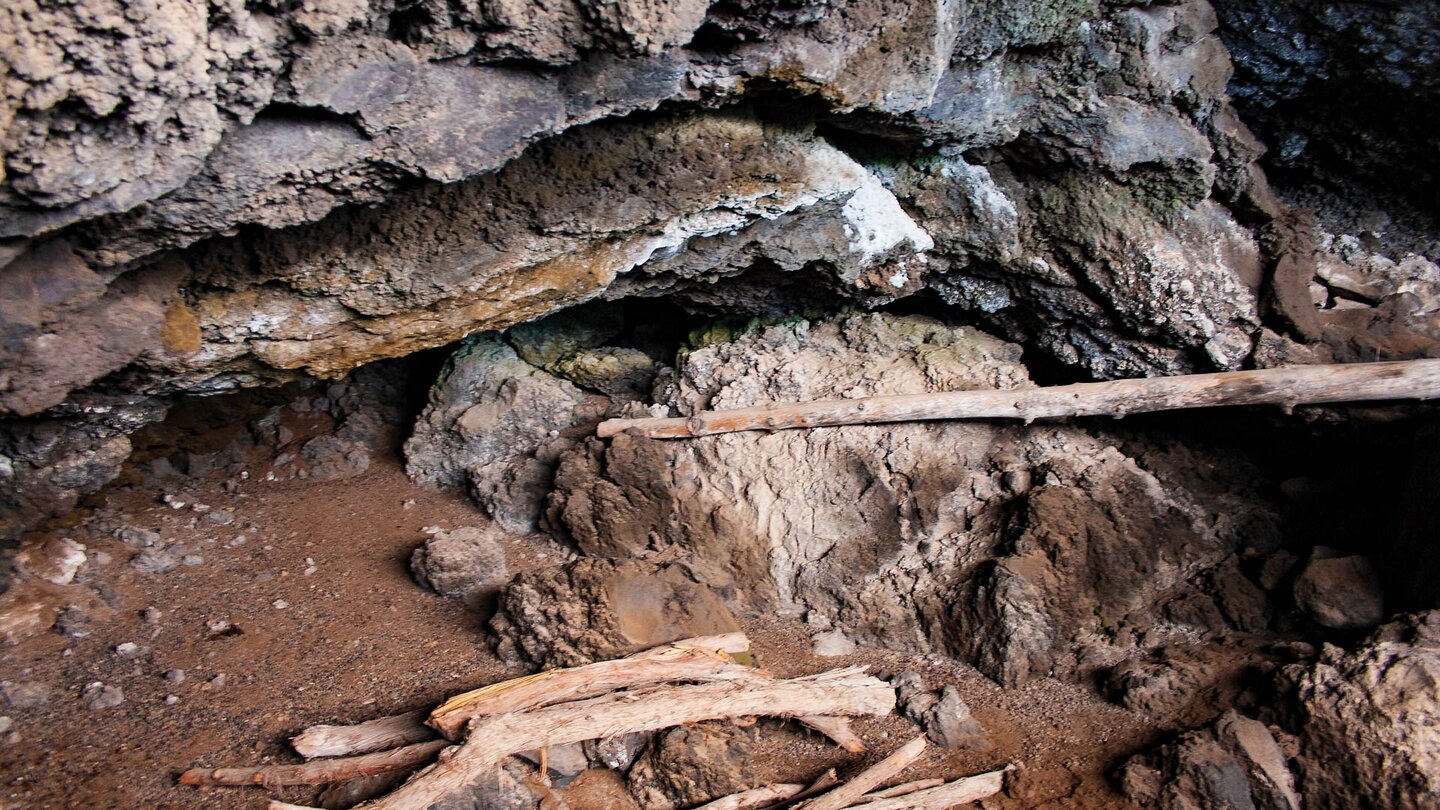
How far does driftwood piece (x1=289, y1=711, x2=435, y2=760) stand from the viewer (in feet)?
13.5

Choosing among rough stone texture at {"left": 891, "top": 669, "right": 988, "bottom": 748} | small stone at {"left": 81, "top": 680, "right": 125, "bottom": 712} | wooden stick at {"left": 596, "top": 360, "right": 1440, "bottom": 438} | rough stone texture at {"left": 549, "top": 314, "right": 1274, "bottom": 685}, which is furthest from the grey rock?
small stone at {"left": 81, "top": 680, "right": 125, "bottom": 712}

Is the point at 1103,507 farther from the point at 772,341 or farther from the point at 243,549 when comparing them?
the point at 243,549

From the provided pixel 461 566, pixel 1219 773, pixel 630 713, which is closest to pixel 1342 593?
pixel 1219 773

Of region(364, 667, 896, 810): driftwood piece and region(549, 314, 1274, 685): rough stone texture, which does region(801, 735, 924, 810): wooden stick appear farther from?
region(549, 314, 1274, 685): rough stone texture

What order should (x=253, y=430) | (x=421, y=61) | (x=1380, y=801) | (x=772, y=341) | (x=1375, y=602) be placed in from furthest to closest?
(x=253, y=430), (x=772, y=341), (x=1375, y=602), (x=1380, y=801), (x=421, y=61)

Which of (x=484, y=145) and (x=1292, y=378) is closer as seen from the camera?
(x=484, y=145)

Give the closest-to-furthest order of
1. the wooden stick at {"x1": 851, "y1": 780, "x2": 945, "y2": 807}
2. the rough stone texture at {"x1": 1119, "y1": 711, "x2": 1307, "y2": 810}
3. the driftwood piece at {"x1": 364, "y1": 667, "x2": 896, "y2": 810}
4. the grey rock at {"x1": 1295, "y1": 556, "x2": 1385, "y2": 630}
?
1. the driftwood piece at {"x1": 364, "y1": 667, "x2": 896, "y2": 810}
2. the rough stone texture at {"x1": 1119, "y1": 711, "x2": 1307, "y2": 810}
3. the wooden stick at {"x1": 851, "y1": 780, "x2": 945, "y2": 807}
4. the grey rock at {"x1": 1295, "y1": 556, "x2": 1385, "y2": 630}

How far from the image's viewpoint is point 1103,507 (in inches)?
211

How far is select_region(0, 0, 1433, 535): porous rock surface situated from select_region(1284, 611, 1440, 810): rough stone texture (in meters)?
1.79

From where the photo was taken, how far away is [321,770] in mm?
4008

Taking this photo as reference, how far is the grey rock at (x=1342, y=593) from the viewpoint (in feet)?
15.9

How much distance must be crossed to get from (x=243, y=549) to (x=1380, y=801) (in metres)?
6.02

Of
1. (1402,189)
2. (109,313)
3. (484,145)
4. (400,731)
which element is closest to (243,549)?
(400,731)

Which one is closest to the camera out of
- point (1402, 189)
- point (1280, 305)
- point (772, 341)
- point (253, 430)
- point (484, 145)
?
point (484, 145)
